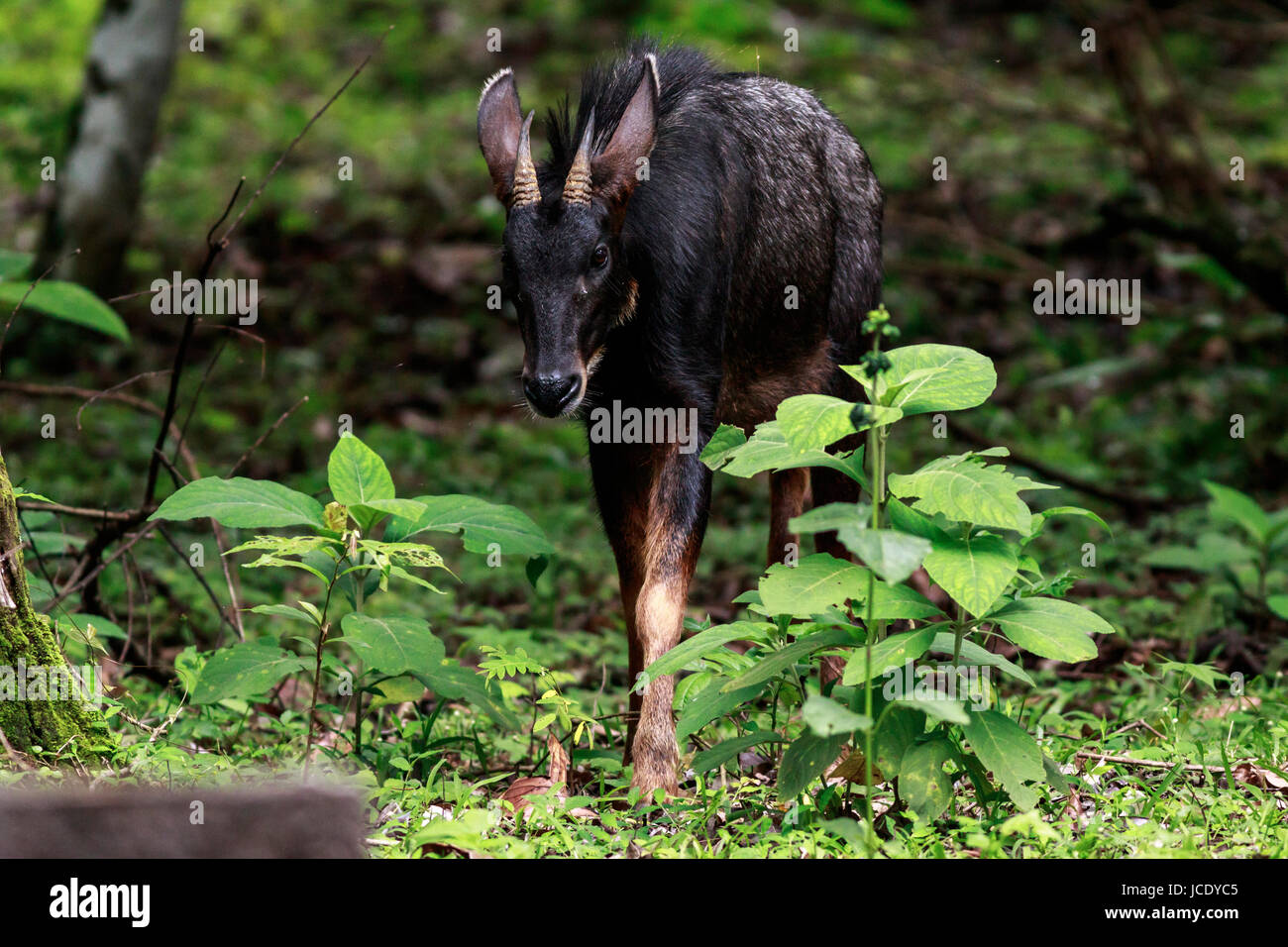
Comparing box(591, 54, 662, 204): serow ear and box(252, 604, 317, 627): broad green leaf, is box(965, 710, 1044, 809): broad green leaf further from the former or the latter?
box(591, 54, 662, 204): serow ear

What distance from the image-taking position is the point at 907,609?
3914mm

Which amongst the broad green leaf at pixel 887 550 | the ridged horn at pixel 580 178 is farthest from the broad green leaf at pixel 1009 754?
the ridged horn at pixel 580 178

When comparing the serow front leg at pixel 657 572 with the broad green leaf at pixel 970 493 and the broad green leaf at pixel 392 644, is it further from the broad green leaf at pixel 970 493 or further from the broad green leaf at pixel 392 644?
the broad green leaf at pixel 970 493

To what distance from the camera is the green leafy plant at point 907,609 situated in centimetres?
376

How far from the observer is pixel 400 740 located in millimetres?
5254

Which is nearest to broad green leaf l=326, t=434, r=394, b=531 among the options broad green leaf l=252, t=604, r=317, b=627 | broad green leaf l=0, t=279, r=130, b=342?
broad green leaf l=252, t=604, r=317, b=627

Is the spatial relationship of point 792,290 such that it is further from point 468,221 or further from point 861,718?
point 468,221

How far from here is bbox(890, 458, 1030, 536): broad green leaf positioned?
3.70 m

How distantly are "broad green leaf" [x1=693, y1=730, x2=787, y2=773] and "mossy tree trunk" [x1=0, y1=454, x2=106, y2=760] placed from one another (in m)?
1.86

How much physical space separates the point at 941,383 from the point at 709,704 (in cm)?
115

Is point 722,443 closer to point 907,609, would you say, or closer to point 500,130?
point 907,609

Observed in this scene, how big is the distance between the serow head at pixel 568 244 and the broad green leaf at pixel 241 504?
34.4 inches

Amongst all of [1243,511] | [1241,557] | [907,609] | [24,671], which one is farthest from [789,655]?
[1241,557]
